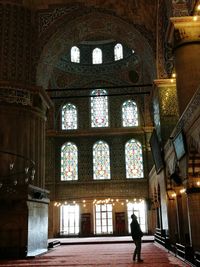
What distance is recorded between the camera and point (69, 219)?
24.1 metres

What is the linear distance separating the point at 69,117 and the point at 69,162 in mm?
3244

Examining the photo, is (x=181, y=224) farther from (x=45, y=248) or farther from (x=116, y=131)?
(x=116, y=131)

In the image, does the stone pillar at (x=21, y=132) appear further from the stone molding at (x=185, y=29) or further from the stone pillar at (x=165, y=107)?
the stone molding at (x=185, y=29)

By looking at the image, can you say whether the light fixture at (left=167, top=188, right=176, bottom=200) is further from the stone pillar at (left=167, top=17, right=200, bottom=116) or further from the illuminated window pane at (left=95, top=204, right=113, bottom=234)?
the illuminated window pane at (left=95, top=204, right=113, bottom=234)

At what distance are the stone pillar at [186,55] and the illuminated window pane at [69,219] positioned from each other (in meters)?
15.0

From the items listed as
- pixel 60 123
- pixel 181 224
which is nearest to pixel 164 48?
pixel 181 224

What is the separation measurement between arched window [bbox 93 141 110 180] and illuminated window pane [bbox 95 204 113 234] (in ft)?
6.55

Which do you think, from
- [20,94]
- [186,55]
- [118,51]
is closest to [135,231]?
[186,55]

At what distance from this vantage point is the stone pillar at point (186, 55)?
10812 millimetres

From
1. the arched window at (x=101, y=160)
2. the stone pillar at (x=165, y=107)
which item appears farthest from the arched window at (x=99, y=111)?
the stone pillar at (x=165, y=107)

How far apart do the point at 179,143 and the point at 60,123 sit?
16501 mm

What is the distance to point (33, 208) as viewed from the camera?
12555 mm

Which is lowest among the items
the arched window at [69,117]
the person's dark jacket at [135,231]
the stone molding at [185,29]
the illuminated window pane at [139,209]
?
the person's dark jacket at [135,231]

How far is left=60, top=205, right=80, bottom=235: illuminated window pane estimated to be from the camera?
2392cm
